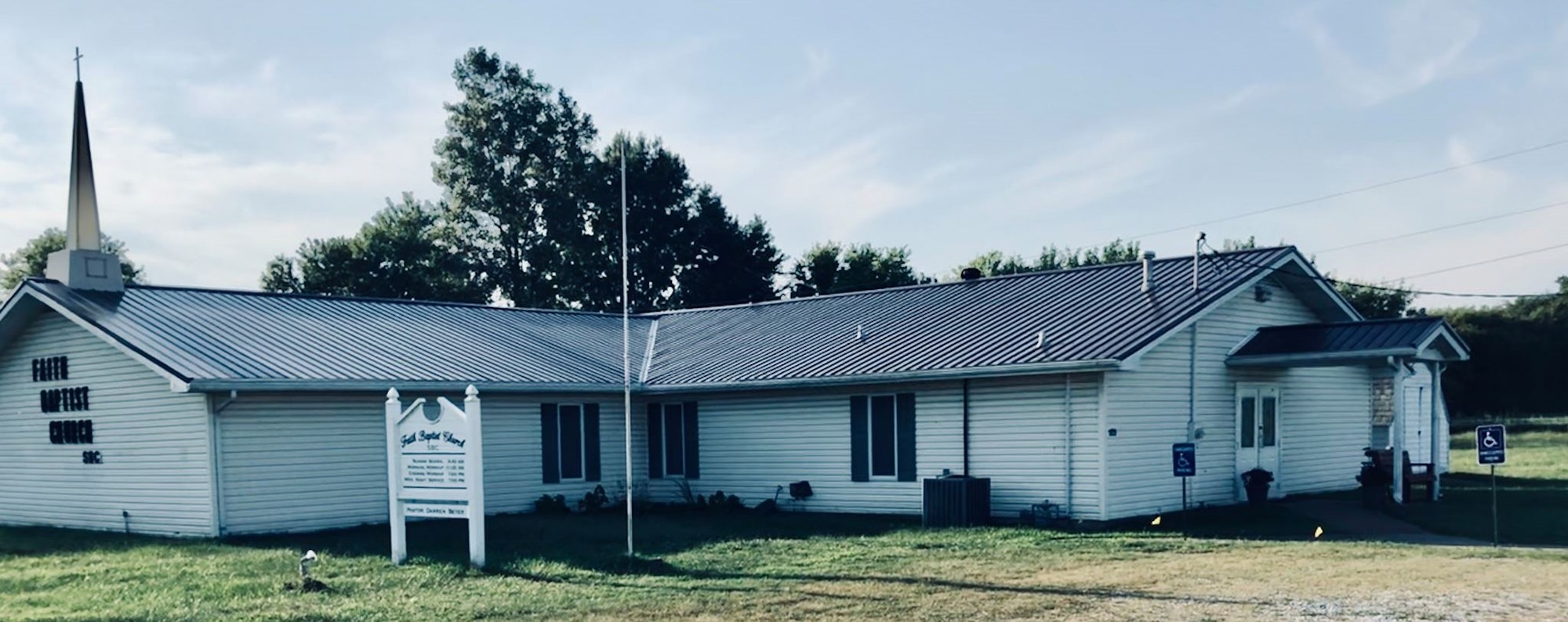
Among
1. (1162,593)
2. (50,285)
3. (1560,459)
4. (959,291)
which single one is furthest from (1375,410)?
(50,285)

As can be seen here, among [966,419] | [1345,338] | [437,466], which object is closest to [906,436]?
[966,419]

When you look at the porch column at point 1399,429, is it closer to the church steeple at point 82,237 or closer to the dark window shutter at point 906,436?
the dark window shutter at point 906,436

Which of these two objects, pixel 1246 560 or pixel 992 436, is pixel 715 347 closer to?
pixel 992 436

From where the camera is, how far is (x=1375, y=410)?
26.7m

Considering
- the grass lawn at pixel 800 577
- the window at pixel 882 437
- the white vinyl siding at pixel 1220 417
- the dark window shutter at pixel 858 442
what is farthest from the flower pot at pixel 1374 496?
the dark window shutter at pixel 858 442

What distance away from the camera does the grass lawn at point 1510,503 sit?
1641 centimetres

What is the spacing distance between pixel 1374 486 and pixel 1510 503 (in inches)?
91.1

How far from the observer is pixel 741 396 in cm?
2231

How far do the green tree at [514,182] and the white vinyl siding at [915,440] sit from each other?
22956 mm

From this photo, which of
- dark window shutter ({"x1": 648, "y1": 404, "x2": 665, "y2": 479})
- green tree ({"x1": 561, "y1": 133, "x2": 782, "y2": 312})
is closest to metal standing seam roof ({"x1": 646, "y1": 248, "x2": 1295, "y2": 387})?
dark window shutter ({"x1": 648, "y1": 404, "x2": 665, "y2": 479})

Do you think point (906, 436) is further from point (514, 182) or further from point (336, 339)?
point (514, 182)

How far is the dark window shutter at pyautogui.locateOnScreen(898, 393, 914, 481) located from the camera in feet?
65.6

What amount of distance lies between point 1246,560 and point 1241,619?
3.93 meters

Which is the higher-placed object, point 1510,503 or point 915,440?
point 915,440
